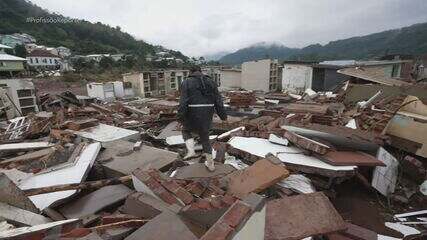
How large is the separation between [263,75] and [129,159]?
2205cm

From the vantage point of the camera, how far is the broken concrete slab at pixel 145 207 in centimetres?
255

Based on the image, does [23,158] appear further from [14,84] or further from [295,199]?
[14,84]

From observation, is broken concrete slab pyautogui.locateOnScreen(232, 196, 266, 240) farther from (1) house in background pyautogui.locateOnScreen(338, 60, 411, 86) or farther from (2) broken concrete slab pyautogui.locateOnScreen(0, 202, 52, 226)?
(1) house in background pyautogui.locateOnScreen(338, 60, 411, 86)

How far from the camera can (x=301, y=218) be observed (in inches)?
109

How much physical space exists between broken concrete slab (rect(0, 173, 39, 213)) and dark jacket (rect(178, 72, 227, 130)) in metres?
2.14

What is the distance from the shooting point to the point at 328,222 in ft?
8.90

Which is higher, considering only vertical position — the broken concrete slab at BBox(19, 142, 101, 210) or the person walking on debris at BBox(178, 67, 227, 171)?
the person walking on debris at BBox(178, 67, 227, 171)

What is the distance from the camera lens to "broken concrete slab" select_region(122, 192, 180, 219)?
2.55m

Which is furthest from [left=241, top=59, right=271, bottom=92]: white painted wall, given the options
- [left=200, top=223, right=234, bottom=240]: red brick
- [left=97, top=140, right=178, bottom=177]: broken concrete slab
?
[left=200, top=223, right=234, bottom=240]: red brick

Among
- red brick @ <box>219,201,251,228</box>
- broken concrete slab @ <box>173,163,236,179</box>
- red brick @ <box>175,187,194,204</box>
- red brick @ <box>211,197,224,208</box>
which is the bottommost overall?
broken concrete slab @ <box>173,163,236,179</box>

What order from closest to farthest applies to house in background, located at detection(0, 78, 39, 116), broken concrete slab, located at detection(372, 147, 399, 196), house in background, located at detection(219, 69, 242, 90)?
broken concrete slab, located at detection(372, 147, 399, 196)
house in background, located at detection(0, 78, 39, 116)
house in background, located at detection(219, 69, 242, 90)

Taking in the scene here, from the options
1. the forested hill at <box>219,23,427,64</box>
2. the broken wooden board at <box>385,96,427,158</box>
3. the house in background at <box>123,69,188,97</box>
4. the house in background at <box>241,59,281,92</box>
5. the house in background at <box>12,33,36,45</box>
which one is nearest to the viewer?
the broken wooden board at <box>385,96,427,158</box>

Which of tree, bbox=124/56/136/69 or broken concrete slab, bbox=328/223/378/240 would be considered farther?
tree, bbox=124/56/136/69

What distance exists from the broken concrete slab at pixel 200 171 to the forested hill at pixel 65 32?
81.7m
